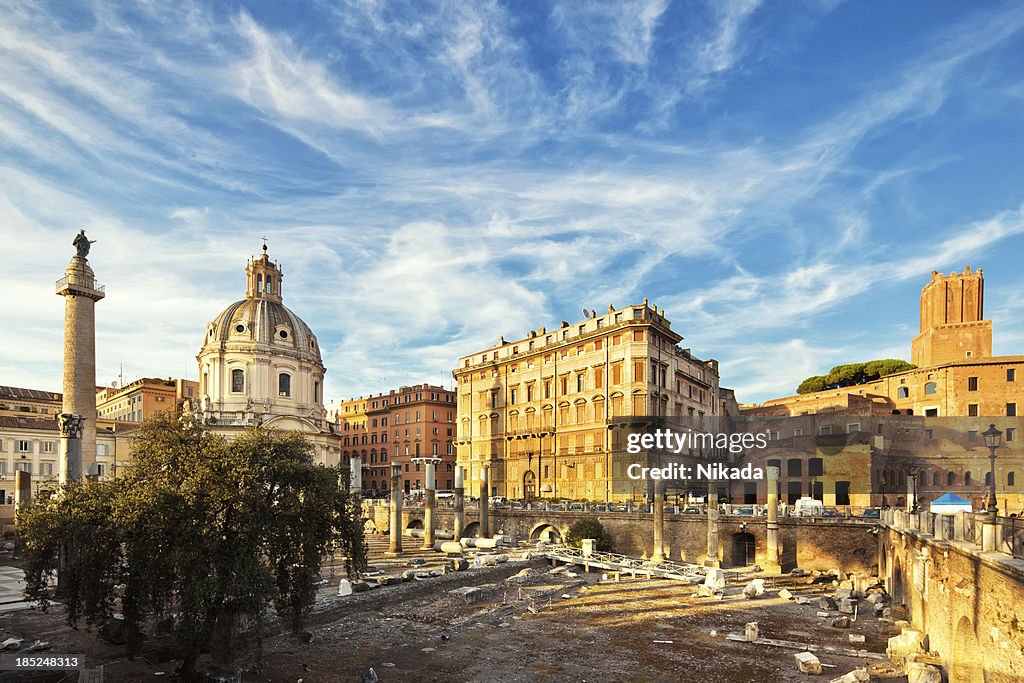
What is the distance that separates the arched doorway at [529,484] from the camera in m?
66.9

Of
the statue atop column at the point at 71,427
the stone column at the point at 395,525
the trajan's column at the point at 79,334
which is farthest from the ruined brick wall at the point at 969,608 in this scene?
the trajan's column at the point at 79,334

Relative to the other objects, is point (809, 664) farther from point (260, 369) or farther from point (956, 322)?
point (260, 369)

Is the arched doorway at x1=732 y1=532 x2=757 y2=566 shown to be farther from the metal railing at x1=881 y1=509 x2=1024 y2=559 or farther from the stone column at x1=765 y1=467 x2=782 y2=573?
the metal railing at x1=881 y1=509 x2=1024 y2=559

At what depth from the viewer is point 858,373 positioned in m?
87.5

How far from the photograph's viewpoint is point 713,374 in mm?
77875

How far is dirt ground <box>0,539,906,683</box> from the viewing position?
21.5m

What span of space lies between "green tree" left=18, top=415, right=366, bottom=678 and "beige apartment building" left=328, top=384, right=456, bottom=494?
72.1 metres

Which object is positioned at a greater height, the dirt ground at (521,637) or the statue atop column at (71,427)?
the statue atop column at (71,427)

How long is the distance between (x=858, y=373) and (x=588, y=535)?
185ft

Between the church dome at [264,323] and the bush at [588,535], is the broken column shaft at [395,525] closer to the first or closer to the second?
the bush at [588,535]

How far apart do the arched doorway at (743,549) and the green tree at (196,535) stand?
32290 millimetres

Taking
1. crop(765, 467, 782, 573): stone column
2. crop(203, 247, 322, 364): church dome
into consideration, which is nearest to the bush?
crop(765, 467, 782, 573): stone column

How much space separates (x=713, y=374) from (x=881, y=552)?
40.0 meters

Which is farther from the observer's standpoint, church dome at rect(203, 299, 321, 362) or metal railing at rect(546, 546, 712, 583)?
church dome at rect(203, 299, 321, 362)
